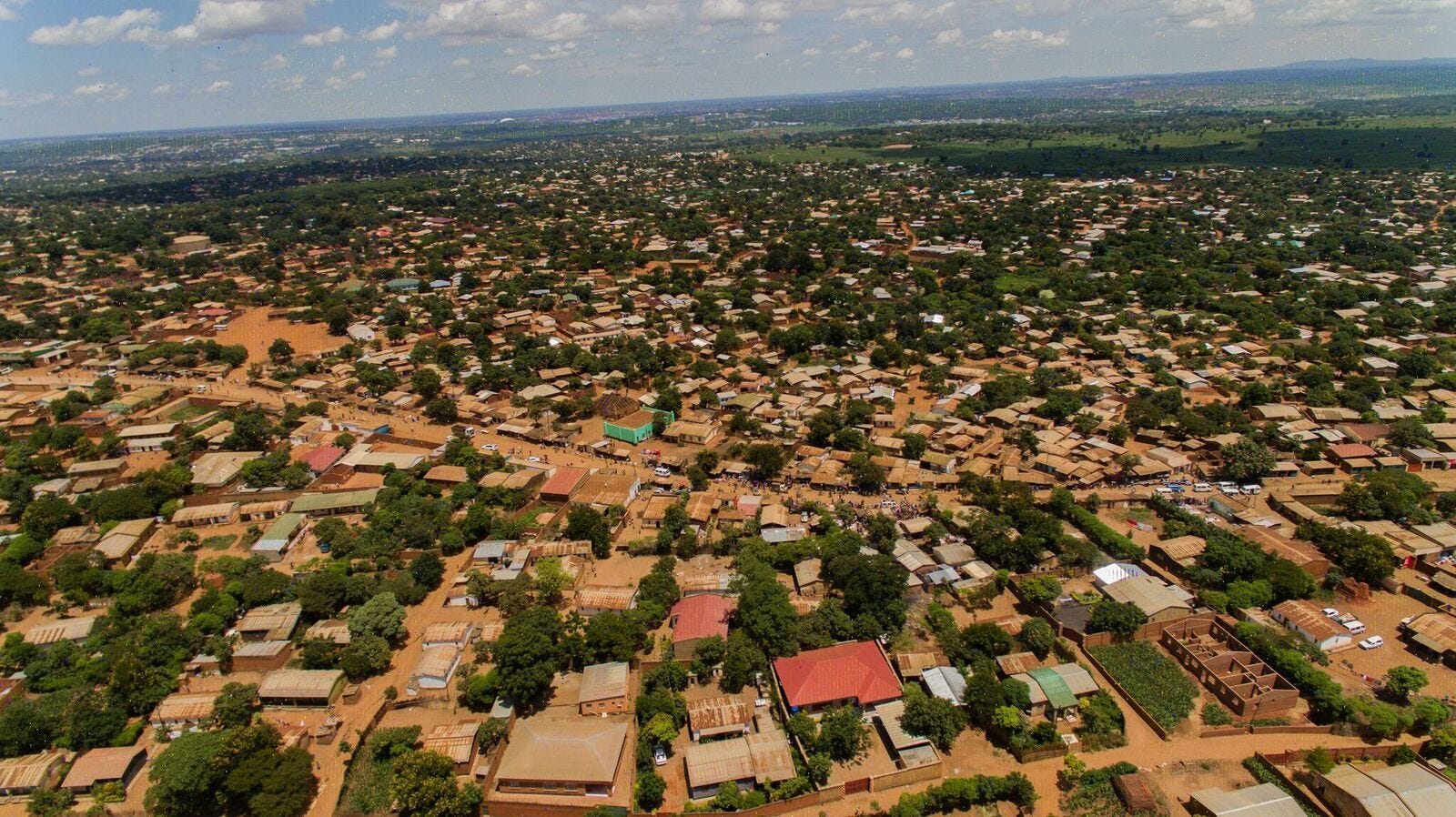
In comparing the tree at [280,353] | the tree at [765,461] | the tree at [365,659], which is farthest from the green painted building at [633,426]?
the tree at [280,353]

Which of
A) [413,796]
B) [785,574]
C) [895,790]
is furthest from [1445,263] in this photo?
[413,796]

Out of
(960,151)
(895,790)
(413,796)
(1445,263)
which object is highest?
(960,151)

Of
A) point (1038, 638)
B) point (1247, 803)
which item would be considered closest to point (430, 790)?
point (1038, 638)

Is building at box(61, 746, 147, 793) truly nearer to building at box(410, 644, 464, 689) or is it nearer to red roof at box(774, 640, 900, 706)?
building at box(410, 644, 464, 689)

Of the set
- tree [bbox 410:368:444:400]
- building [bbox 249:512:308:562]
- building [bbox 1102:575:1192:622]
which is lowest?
building [bbox 1102:575:1192:622]

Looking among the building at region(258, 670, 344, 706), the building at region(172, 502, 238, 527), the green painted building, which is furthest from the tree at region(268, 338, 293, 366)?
the building at region(258, 670, 344, 706)

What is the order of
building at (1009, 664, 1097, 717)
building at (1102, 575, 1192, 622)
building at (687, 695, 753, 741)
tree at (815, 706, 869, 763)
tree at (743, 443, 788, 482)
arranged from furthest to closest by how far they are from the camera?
tree at (743, 443, 788, 482) < building at (1102, 575, 1192, 622) < building at (1009, 664, 1097, 717) < building at (687, 695, 753, 741) < tree at (815, 706, 869, 763)

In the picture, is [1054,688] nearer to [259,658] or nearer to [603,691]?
[603,691]

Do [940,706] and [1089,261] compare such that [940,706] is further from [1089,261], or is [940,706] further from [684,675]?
[1089,261]
